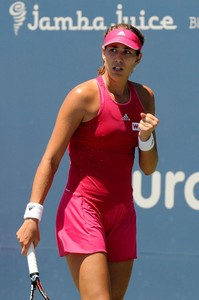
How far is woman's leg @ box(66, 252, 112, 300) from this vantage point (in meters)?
3.92

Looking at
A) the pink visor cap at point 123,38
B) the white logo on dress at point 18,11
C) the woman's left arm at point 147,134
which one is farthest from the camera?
the white logo on dress at point 18,11

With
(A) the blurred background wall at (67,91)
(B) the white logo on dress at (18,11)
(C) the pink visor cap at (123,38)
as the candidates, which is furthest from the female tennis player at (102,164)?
(B) the white logo on dress at (18,11)

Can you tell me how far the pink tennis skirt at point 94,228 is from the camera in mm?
4070

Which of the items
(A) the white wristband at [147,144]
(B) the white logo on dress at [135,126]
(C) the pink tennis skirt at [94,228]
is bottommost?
(C) the pink tennis skirt at [94,228]

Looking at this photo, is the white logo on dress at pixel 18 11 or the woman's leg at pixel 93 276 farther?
the white logo on dress at pixel 18 11

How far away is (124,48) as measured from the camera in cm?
420

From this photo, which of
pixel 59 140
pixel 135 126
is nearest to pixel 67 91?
pixel 135 126

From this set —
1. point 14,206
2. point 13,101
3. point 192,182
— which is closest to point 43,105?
point 13,101

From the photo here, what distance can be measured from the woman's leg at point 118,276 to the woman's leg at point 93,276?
209 mm

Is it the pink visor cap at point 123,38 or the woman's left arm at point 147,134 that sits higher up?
the pink visor cap at point 123,38

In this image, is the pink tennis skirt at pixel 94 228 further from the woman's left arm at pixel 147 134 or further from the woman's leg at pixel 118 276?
the woman's left arm at pixel 147 134

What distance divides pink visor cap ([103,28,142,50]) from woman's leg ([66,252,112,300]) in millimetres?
958

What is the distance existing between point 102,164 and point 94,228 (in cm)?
30

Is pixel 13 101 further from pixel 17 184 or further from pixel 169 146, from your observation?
pixel 169 146
